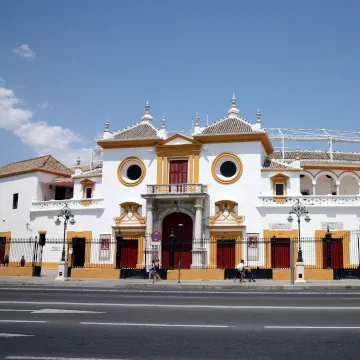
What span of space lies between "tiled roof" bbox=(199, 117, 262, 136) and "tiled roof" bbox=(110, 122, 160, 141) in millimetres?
4228

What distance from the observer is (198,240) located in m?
34.3

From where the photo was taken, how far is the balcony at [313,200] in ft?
111

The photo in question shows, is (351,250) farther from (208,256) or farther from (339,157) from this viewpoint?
(339,157)

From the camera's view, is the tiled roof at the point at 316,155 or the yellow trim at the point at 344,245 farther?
the tiled roof at the point at 316,155

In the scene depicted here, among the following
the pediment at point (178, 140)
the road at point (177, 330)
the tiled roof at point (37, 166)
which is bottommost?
the road at point (177, 330)

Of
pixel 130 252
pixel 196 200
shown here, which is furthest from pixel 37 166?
pixel 196 200

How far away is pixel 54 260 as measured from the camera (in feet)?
125

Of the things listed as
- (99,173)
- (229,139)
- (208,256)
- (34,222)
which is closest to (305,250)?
(208,256)

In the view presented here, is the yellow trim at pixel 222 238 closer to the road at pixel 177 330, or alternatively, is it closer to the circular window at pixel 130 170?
the circular window at pixel 130 170

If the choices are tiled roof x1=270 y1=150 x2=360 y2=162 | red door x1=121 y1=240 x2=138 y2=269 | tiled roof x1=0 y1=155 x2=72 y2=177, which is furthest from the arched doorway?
tiled roof x1=0 y1=155 x2=72 y2=177

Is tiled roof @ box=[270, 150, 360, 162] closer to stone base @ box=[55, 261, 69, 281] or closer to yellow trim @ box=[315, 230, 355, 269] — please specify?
yellow trim @ box=[315, 230, 355, 269]

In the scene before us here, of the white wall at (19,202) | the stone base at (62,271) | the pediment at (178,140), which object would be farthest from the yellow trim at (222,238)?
the white wall at (19,202)

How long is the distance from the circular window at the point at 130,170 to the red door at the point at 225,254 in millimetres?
8143

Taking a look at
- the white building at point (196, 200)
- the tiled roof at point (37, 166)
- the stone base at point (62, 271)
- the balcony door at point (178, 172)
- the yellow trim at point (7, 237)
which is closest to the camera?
the stone base at point (62, 271)
